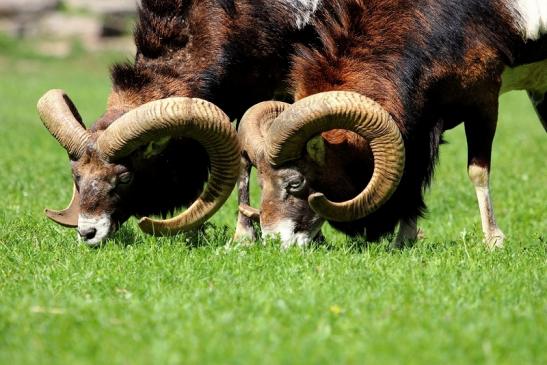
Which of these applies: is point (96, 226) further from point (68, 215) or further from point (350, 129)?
point (350, 129)

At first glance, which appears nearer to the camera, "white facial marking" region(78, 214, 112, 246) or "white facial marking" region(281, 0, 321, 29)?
"white facial marking" region(78, 214, 112, 246)

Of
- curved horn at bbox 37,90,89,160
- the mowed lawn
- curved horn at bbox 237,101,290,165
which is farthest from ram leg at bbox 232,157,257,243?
curved horn at bbox 37,90,89,160

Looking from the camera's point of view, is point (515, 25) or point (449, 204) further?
point (449, 204)

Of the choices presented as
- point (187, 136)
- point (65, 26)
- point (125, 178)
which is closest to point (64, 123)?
point (125, 178)

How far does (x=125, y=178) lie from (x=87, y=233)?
0.56 metres

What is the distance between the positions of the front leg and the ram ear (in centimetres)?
163

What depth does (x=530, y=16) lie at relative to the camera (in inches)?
356

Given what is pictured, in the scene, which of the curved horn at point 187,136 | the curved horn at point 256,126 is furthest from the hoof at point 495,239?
the curved horn at point 187,136

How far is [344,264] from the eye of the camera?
7379 millimetres

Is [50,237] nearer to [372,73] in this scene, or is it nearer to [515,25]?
[372,73]

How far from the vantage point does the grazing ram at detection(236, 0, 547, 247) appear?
8.11 meters

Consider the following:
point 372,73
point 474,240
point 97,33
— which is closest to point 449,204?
point 474,240

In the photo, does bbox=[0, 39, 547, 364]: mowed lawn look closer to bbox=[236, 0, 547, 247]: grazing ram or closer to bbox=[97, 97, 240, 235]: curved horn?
bbox=[97, 97, 240, 235]: curved horn

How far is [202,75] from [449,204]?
153 inches
